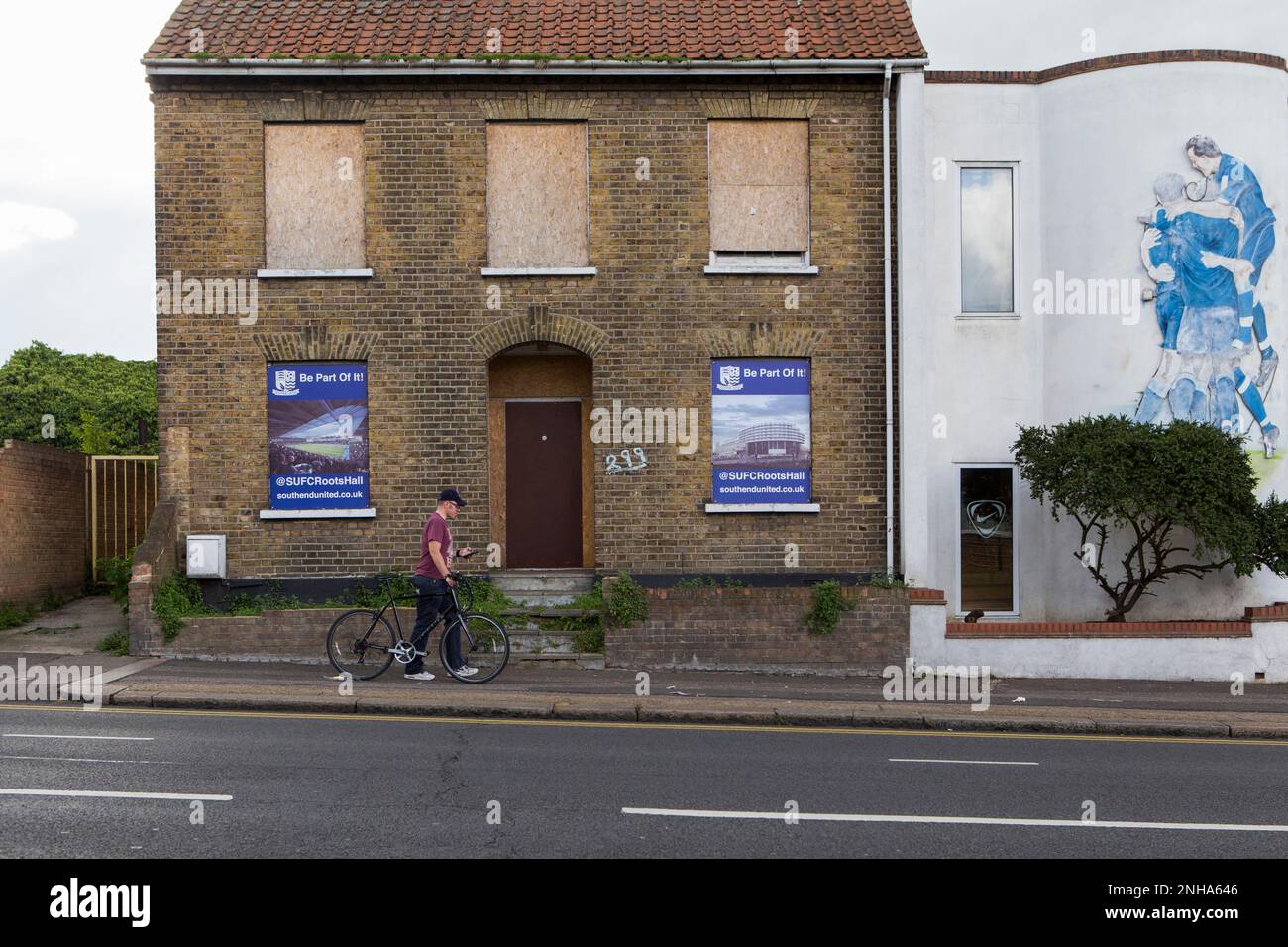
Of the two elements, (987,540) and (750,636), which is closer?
(750,636)

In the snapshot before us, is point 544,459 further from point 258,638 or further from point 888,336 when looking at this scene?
point 888,336

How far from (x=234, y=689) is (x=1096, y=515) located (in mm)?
10378

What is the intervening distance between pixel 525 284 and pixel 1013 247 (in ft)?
22.6

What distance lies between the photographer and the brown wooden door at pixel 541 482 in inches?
623

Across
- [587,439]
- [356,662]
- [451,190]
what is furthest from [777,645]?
[451,190]

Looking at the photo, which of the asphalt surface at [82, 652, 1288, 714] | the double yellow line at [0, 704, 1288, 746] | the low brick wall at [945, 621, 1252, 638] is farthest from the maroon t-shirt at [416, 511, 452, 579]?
the low brick wall at [945, 621, 1252, 638]

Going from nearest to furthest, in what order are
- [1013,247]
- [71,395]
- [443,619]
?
[443,619], [1013,247], [71,395]

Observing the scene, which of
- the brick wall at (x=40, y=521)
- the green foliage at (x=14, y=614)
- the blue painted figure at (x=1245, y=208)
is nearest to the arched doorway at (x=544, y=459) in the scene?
the green foliage at (x=14, y=614)

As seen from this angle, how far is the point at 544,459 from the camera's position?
1584 centimetres

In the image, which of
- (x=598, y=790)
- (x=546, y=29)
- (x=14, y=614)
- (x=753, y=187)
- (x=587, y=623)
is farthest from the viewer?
(x=14, y=614)

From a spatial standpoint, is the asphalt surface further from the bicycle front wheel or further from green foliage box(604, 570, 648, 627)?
green foliage box(604, 570, 648, 627)

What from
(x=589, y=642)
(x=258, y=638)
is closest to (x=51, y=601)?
(x=258, y=638)

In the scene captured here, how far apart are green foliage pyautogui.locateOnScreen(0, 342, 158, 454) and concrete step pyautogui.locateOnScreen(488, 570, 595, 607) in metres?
18.6

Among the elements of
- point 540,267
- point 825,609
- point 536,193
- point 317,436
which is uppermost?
point 536,193
